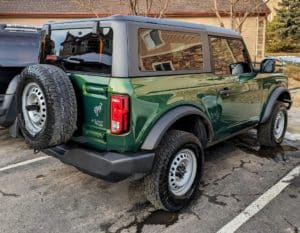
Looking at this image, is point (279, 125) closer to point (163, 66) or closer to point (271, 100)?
point (271, 100)

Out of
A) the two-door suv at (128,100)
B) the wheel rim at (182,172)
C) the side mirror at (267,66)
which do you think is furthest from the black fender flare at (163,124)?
the side mirror at (267,66)

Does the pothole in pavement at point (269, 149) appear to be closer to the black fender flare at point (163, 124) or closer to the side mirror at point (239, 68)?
the side mirror at point (239, 68)

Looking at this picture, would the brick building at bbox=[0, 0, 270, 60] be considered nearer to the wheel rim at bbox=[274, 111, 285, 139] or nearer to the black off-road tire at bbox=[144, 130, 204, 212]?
the wheel rim at bbox=[274, 111, 285, 139]

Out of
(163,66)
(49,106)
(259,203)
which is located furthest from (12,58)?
(259,203)

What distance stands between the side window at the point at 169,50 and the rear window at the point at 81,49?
329 millimetres

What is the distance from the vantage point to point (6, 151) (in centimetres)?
556

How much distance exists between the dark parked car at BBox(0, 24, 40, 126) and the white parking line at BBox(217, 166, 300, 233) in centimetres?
353

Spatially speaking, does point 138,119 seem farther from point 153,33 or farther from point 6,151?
point 6,151

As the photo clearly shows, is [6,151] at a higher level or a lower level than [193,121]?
lower

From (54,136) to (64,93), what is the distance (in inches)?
15.8


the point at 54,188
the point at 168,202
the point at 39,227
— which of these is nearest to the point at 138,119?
the point at 168,202

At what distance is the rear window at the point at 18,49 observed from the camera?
5887 mm

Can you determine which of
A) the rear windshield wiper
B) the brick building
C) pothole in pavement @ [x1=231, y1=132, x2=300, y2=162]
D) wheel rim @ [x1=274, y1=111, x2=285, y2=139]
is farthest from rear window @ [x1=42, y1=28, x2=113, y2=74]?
the brick building

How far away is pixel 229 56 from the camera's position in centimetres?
465
